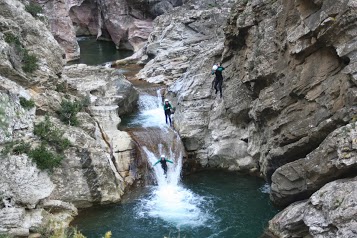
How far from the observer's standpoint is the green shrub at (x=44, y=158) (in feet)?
52.3

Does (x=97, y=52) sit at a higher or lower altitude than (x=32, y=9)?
higher

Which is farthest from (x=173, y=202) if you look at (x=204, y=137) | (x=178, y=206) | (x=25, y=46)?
(x=25, y=46)

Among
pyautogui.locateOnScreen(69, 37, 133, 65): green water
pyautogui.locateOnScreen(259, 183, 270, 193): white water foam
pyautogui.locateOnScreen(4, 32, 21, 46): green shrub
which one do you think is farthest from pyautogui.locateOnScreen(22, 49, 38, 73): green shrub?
pyautogui.locateOnScreen(69, 37, 133, 65): green water

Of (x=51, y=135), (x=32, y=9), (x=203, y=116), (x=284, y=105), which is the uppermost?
(x=32, y=9)

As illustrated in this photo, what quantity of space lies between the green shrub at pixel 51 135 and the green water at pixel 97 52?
24394mm

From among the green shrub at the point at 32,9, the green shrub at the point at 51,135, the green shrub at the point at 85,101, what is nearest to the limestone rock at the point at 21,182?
the green shrub at the point at 51,135

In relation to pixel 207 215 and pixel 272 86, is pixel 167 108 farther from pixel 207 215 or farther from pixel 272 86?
pixel 207 215

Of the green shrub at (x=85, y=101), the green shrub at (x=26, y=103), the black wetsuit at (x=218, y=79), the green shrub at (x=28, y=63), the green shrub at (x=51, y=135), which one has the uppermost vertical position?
the green shrub at (x=28, y=63)

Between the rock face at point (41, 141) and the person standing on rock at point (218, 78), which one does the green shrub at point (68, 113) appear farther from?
the person standing on rock at point (218, 78)

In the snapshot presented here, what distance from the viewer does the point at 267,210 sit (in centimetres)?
1667

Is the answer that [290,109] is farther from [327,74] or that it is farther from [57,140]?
[57,140]

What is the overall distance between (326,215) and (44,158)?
1088cm

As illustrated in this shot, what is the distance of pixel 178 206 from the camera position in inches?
688

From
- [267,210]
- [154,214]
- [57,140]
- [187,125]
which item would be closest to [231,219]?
[267,210]
